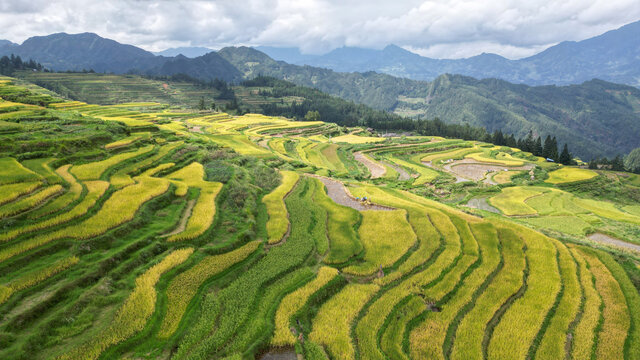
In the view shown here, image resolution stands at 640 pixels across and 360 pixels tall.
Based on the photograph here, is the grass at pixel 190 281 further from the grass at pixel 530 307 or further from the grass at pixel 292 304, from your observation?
the grass at pixel 530 307

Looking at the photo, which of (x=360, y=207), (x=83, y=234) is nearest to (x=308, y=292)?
(x=83, y=234)

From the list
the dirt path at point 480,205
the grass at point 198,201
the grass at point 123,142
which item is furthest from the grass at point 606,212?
the grass at point 123,142

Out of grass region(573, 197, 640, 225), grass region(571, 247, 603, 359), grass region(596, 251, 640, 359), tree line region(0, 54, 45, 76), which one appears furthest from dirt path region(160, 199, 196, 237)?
tree line region(0, 54, 45, 76)

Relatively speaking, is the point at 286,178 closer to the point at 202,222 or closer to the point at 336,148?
the point at 202,222

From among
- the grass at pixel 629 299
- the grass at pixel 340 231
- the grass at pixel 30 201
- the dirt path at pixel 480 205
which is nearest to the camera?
the grass at pixel 629 299

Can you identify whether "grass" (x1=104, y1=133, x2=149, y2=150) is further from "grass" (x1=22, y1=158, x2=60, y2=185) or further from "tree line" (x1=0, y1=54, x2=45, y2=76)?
"tree line" (x1=0, y1=54, x2=45, y2=76)

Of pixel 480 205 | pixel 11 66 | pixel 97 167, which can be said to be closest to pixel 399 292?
pixel 97 167
